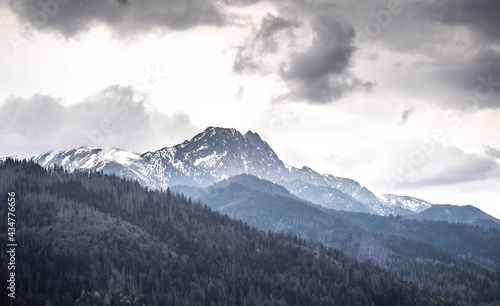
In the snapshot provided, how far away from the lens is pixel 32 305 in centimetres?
19938

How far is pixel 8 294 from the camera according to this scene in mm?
196625

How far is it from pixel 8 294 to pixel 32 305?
37.3 ft
